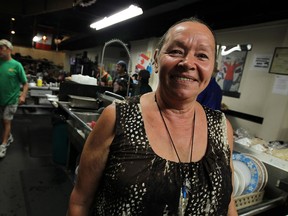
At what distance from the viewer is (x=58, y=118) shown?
343 cm

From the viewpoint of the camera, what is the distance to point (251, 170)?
5.17 ft

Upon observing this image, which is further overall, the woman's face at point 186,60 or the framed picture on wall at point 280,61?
the framed picture on wall at point 280,61

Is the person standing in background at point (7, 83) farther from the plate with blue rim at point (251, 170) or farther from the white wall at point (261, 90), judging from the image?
the white wall at point (261, 90)

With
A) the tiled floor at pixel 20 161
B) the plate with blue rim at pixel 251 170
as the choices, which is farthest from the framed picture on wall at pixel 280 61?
the tiled floor at pixel 20 161

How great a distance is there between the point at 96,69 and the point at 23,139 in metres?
2.51

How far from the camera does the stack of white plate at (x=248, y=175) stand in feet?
4.77

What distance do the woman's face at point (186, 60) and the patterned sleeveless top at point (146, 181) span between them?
19 centimetres

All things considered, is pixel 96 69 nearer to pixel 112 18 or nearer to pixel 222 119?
pixel 112 18

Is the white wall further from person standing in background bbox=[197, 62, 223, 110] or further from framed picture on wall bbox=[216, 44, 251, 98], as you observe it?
person standing in background bbox=[197, 62, 223, 110]

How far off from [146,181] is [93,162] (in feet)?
0.74

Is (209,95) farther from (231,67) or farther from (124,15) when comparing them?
(124,15)

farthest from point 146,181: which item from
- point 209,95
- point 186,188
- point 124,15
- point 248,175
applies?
point 124,15

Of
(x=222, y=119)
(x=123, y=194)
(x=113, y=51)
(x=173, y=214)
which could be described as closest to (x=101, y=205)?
(x=123, y=194)

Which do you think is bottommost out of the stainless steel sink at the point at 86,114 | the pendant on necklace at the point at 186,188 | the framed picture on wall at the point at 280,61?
the stainless steel sink at the point at 86,114
